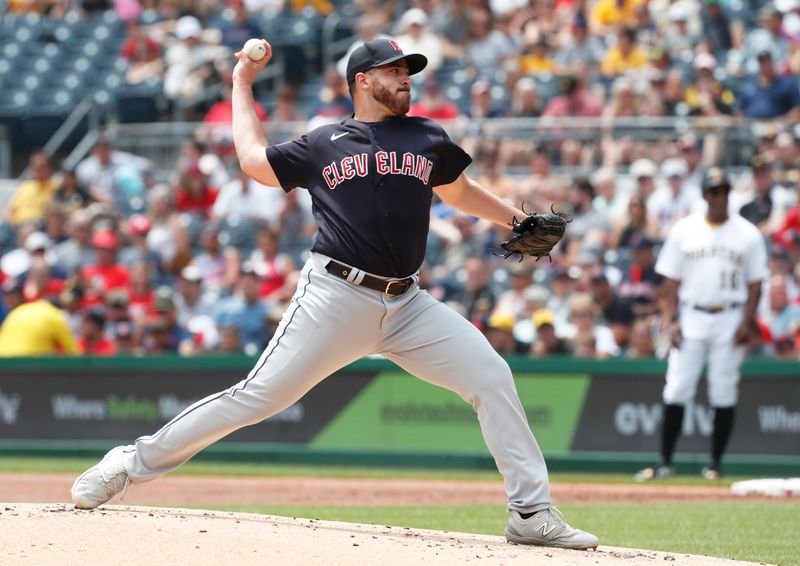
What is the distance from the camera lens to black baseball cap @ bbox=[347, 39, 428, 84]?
5.76 metres

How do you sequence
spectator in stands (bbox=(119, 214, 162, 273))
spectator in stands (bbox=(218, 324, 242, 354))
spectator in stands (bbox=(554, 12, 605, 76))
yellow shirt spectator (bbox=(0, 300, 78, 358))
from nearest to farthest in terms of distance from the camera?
spectator in stands (bbox=(218, 324, 242, 354)) → yellow shirt spectator (bbox=(0, 300, 78, 358)) → spectator in stands (bbox=(119, 214, 162, 273)) → spectator in stands (bbox=(554, 12, 605, 76))

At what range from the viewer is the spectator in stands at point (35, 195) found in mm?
16844

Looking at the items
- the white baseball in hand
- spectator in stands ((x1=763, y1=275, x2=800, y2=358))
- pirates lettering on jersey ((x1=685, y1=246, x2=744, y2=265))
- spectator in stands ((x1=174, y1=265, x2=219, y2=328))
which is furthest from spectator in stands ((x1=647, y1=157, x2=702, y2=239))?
the white baseball in hand

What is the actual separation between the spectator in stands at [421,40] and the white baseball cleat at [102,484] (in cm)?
1044

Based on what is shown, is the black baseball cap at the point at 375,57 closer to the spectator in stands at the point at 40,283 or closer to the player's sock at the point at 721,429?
the player's sock at the point at 721,429

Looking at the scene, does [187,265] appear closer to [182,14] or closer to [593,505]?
[182,14]

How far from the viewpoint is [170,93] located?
1819 centimetres

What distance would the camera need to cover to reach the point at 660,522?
26.0ft

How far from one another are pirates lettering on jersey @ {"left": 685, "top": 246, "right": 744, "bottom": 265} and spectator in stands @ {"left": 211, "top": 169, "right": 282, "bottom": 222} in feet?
20.0

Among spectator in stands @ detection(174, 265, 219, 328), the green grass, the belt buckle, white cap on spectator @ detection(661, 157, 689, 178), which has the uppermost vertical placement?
white cap on spectator @ detection(661, 157, 689, 178)

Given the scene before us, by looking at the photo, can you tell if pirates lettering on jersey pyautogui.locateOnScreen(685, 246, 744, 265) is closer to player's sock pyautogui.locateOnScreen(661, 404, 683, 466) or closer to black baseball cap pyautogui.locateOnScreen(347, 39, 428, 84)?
player's sock pyautogui.locateOnScreen(661, 404, 683, 466)

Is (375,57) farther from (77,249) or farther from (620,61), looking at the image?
(77,249)

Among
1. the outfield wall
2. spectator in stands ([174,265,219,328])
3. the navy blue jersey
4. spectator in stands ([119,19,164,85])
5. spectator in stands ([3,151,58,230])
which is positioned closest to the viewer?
the navy blue jersey

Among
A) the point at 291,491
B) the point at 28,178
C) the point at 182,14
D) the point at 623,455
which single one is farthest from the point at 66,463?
the point at 182,14
